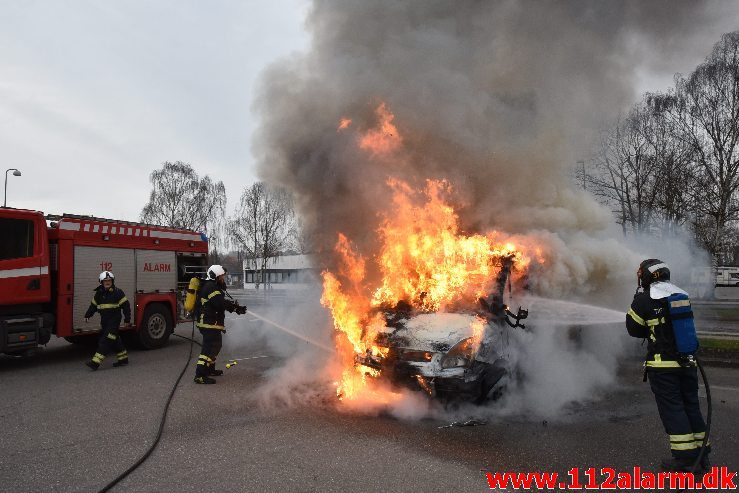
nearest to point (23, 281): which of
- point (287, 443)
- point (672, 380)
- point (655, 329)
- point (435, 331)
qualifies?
point (287, 443)

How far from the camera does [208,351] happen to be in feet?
23.0

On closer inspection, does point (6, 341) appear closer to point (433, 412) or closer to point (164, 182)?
A: point (433, 412)

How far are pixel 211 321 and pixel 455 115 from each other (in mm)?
4998

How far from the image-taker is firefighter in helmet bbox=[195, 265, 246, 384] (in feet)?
22.6

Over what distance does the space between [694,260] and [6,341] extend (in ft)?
49.3

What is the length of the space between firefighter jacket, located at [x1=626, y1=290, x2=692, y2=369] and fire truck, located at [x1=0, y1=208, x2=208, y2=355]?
8.53 metres

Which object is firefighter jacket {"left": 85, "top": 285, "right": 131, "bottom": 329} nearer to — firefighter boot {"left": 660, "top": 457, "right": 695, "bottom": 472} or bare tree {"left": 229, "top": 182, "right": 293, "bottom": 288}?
firefighter boot {"left": 660, "top": 457, "right": 695, "bottom": 472}

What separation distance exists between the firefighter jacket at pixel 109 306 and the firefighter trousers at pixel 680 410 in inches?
303

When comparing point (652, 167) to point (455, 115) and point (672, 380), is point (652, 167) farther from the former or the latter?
point (672, 380)

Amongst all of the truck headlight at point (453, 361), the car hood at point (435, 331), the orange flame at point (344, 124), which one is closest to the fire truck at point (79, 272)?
the orange flame at point (344, 124)

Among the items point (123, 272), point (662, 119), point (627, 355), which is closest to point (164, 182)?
point (123, 272)

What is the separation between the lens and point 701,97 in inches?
750

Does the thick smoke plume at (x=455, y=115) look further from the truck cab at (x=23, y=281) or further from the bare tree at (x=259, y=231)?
the bare tree at (x=259, y=231)

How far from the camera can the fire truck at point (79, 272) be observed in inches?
295
